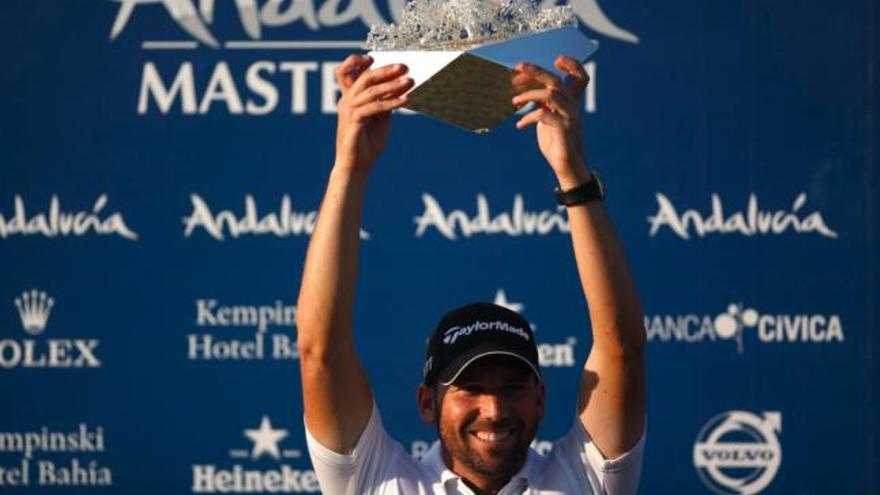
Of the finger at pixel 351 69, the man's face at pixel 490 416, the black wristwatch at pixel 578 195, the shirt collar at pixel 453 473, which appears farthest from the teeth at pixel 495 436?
the finger at pixel 351 69

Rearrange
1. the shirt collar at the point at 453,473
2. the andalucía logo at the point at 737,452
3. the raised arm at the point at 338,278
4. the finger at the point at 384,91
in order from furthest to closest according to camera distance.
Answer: the andalucía logo at the point at 737,452
the shirt collar at the point at 453,473
the raised arm at the point at 338,278
the finger at the point at 384,91

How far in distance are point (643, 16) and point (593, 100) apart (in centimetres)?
27

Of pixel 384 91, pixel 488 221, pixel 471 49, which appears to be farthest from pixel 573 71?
pixel 488 221

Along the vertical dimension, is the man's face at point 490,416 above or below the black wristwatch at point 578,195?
below

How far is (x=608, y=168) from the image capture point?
4.16m

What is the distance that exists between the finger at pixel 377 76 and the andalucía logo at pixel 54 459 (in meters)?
2.07

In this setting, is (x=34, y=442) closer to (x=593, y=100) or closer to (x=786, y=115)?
(x=593, y=100)

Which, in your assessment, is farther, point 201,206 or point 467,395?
point 201,206

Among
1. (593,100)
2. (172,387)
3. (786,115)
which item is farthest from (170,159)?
(786,115)

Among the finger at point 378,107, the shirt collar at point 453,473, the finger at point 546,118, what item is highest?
the finger at point 378,107

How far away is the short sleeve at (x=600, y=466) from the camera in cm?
257

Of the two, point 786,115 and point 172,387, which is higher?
point 786,115

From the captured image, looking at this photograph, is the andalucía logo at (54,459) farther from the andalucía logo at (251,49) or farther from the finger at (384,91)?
the finger at (384,91)

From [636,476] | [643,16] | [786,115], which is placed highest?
[643,16]
